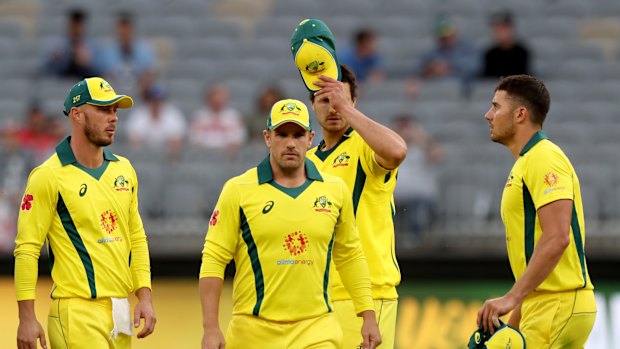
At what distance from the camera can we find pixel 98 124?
7387 millimetres

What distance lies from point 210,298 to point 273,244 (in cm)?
46

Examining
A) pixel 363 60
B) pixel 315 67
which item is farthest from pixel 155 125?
pixel 315 67

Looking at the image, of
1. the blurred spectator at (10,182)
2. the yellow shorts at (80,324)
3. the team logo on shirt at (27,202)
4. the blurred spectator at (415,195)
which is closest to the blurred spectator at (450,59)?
the blurred spectator at (415,195)

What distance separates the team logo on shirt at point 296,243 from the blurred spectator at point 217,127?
23.1ft

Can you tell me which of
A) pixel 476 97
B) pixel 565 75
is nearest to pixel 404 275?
pixel 476 97

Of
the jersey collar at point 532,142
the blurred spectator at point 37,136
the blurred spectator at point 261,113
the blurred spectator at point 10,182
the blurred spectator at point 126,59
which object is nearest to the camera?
the jersey collar at point 532,142

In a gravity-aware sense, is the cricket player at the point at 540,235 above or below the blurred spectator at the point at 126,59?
below

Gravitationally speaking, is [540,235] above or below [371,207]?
below

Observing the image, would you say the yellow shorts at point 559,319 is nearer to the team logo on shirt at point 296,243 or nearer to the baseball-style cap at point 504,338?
the baseball-style cap at point 504,338

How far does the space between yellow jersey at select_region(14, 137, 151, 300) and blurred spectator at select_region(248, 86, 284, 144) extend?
6.38m

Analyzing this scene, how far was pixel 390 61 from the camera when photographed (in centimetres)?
1583

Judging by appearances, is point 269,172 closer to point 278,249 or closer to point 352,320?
point 278,249

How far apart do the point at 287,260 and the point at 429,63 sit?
9.02 m

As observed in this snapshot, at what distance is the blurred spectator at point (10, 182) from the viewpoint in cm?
1231
